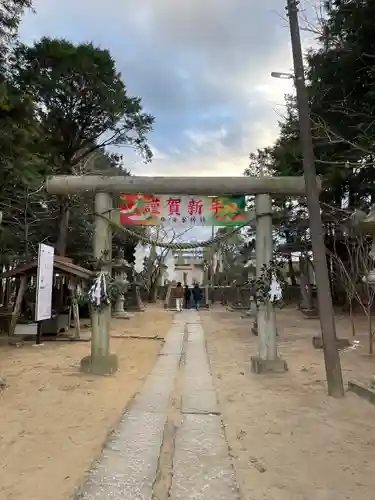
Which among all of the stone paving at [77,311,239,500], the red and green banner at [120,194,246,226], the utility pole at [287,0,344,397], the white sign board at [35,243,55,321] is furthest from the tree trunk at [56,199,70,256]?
the utility pole at [287,0,344,397]

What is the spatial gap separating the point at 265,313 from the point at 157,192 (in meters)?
2.93

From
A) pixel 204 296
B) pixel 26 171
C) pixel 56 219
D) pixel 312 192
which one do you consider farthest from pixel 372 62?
pixel 204 296

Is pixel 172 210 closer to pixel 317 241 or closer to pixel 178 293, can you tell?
pixel 317 241

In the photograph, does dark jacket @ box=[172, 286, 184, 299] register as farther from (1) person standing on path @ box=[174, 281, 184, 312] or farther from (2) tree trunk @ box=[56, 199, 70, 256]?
(2) tree trunk @ box=[56, 199, 70, 256]

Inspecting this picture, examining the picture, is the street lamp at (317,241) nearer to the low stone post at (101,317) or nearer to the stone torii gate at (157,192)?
the stone torii gate at (157,192)

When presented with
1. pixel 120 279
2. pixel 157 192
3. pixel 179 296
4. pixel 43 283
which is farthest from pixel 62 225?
pixel 179 296

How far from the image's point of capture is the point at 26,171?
34.5 ft

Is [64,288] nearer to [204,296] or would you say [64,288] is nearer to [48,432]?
[48,432]

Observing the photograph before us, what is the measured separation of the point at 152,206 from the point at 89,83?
12.8m

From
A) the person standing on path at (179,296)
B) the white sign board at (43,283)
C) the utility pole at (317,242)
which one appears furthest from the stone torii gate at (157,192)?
the person standing on path at (179,296)

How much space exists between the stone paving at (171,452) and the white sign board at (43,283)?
4.22 meters

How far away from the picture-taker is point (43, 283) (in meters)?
11.0

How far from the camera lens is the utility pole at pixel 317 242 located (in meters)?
6.71

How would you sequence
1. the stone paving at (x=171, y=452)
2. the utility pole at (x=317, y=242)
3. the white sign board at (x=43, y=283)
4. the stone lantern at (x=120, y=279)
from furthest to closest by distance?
the stone lantern at (x=120, y=279) → the white sign board at (x=43, y=283) → the utility pole at (x=317, y=242) → the stone paving at (x=171, y=452)
